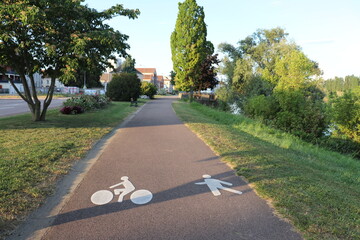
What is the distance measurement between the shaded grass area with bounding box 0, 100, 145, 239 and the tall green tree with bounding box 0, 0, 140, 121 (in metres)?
2.66

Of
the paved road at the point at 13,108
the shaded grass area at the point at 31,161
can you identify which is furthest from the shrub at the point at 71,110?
the shaded grass area at the point at 31,161

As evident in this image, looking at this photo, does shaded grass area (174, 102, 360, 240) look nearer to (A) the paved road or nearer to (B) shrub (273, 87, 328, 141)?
(B) shrub (273, 87, 328, 141)

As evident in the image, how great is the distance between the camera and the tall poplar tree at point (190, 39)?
3644 centimetres

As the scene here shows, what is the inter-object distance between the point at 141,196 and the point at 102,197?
0.58 m

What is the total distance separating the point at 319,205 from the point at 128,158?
4200 mm

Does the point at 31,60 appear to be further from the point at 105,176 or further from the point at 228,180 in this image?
the point at 228,180

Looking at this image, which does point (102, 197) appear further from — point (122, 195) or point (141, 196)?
point (141, 196)

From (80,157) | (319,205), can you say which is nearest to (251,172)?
(319,205)

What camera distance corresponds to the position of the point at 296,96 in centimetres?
2173

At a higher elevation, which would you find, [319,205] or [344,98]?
[344,98]

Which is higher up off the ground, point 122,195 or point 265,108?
point 265,108

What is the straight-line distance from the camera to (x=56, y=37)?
10.5 meters

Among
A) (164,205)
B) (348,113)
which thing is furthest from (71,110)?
(348,113)

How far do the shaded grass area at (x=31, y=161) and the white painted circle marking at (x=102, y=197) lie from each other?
0.73 metres
